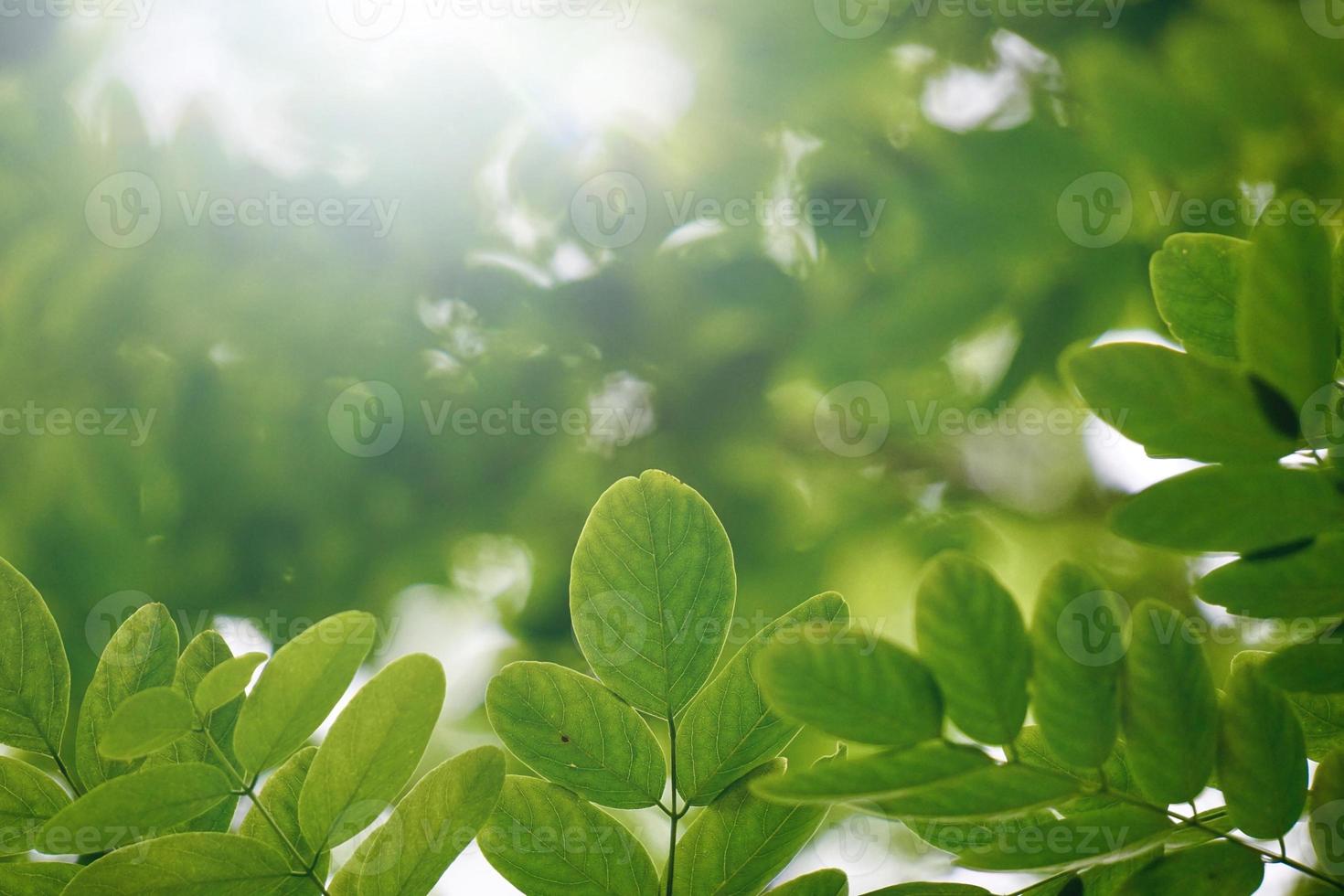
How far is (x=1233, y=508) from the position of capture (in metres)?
0.39

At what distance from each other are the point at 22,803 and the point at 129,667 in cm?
9

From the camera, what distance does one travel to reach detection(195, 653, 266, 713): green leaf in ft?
1.46

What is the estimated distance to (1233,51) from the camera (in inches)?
60.2

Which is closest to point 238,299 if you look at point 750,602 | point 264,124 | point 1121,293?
point 264,124

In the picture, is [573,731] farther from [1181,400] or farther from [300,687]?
[1181,400]

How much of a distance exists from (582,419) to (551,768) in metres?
1.38

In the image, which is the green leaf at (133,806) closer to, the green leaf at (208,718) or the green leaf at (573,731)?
the green leaf at (208,718)

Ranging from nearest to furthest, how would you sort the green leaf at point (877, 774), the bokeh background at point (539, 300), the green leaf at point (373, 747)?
the green leaf at point (877, 774)
the green leaf at point (373, 747)
the bokeh background at point (539, 300)

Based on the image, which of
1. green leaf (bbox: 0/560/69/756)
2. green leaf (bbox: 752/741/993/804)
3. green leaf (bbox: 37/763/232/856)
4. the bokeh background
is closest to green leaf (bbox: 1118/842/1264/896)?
green leaf (bbox: 752/741/993/804)

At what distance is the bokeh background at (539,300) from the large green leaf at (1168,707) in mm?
1392

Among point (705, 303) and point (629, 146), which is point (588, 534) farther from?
point (629, 146)

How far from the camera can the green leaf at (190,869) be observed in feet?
1.43

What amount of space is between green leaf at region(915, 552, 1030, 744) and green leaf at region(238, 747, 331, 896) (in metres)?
0.36

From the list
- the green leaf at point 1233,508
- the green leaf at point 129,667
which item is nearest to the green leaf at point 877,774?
the green leaf at point 1233,508
